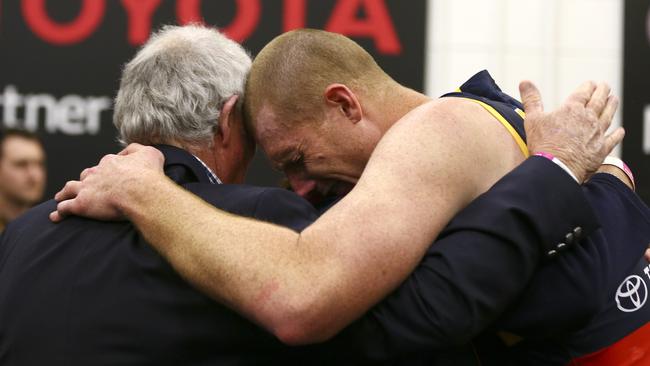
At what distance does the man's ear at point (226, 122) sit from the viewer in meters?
2.20

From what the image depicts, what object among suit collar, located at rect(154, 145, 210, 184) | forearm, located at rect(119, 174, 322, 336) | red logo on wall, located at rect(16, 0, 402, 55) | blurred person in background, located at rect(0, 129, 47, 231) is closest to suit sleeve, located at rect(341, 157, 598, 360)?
forearm, located at rect(119, 174, 322, 336)

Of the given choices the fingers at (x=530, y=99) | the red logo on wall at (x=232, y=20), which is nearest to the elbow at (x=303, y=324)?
the fingers at (x=530, y=99)

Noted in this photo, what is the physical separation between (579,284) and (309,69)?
2.48ft

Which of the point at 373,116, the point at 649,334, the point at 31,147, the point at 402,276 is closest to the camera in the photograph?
the point at 402,276

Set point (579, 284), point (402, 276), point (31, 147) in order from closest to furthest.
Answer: point (402, 276), point (579, 284), point (31, 147)

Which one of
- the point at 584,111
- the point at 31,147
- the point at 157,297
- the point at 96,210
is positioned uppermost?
the point at 584,111

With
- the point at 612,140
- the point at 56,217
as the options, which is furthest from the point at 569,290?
the point at 56,217

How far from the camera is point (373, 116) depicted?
231 centimetres

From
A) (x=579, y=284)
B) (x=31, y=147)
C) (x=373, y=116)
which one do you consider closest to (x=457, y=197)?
(x=579, y=284)

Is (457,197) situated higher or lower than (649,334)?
higher

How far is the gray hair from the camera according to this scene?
84.3 inches

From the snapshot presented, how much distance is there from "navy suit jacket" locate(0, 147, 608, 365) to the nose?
0.40 meters

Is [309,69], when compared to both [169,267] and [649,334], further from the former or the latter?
[649,334]

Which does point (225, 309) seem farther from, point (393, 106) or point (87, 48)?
point (87, 48)
